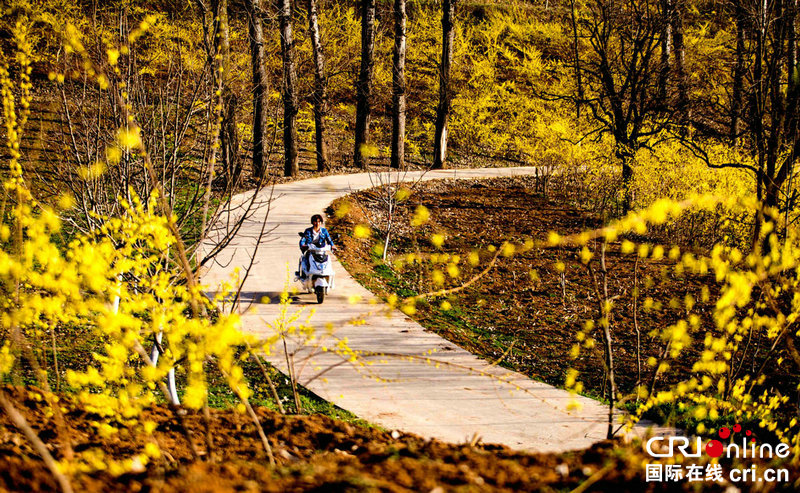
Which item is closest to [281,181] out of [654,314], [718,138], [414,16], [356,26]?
[654,314]

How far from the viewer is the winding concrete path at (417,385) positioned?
5.81 metres

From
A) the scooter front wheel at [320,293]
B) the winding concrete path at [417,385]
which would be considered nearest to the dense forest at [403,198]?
the winding concrete path at [417,385]

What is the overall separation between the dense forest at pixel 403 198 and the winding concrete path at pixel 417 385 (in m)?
0.47

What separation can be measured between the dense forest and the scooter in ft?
4.27

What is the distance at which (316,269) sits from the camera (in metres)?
9.04

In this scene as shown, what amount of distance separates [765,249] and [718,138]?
25.9ft

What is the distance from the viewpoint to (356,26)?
28891 millimetres

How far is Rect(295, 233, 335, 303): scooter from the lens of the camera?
904cm

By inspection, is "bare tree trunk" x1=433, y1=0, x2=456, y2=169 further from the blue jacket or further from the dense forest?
the blue jacket

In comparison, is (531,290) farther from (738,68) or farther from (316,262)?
(738,68)

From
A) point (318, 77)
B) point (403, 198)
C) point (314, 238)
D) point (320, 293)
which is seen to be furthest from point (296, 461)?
point (318, 77)

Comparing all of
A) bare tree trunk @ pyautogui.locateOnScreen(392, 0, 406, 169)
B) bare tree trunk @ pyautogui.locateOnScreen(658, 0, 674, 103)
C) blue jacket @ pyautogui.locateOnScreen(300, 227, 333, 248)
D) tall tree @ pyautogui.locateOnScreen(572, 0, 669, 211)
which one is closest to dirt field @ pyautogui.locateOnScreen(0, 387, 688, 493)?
blue jacket @ pyautogui.locateOnScreen(300, 227, 333, 248)

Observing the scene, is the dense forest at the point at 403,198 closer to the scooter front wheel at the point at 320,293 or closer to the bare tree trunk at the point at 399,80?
the bare tree trunk at the point at 399,80

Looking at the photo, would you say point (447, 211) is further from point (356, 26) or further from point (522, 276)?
point (356, 26)
